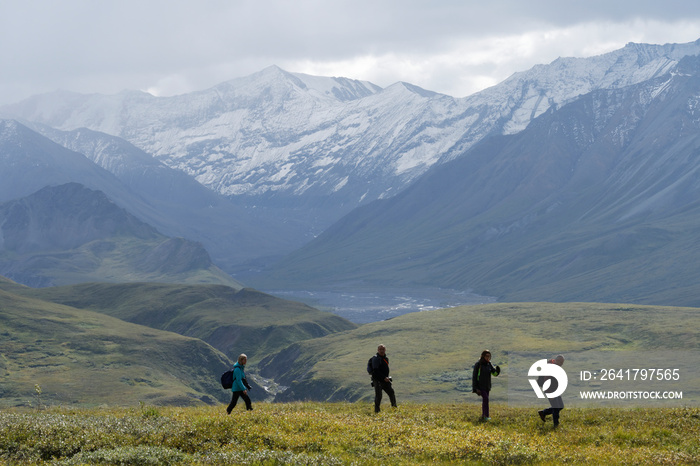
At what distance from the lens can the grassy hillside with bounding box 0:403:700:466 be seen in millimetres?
28422

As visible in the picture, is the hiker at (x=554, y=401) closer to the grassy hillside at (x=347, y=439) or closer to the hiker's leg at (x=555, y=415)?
the hiker's leg at (x=555, y=415)

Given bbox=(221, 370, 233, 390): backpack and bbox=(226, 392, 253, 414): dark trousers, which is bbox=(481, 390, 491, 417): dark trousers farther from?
bbox=(221, 370, 233, 390): backpack

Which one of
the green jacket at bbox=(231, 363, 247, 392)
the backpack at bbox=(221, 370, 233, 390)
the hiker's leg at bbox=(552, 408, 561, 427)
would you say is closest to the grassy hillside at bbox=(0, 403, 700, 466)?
the hiker's leg at bbox=(552, 408, 561, 427)

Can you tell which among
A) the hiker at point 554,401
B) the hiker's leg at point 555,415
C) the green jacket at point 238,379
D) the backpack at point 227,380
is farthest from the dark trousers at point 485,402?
the backpack at point 227,380

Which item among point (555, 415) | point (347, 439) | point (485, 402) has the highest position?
point (485, 402)

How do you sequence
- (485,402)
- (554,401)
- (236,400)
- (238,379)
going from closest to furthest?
(554,401) → (238,379) → (485,402) → (236,400)

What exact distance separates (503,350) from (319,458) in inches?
6918

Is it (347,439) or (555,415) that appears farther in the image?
(555,415)

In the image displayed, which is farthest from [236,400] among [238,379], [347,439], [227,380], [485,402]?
[485,402]

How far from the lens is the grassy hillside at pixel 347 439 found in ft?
93.2

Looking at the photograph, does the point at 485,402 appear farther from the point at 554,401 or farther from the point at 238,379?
the point at 238,379

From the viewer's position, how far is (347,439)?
31297 mm

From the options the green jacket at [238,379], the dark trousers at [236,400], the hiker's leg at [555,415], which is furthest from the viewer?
the dark trousers at [236,400]

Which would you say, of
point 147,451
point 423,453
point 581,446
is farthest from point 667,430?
point 147,451
